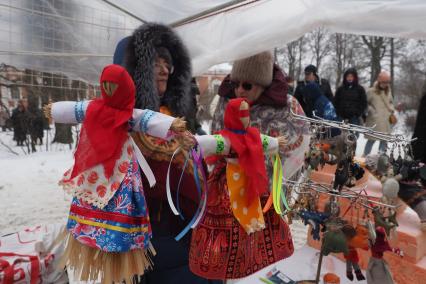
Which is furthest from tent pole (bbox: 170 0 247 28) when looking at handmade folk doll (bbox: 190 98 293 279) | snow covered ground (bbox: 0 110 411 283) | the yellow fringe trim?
snow covered ground (bbox: 0 110 411 283)

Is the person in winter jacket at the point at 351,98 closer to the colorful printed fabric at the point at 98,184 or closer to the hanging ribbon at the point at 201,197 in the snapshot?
the hanging ribbon at the point at 201,197

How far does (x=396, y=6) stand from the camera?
1.28 meters

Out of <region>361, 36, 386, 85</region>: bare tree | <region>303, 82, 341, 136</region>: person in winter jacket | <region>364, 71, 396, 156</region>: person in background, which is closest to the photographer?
<region>303, 82, 341, 136</region>: person in winter jacket

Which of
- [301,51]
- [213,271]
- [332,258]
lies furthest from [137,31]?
[301,51]

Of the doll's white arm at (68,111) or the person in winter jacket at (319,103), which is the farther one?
the person in winter jacket at (319,103)

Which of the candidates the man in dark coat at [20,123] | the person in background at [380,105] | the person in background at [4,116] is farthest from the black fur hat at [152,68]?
the person in background at [4,116]

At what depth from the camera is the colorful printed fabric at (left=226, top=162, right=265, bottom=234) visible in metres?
1.26

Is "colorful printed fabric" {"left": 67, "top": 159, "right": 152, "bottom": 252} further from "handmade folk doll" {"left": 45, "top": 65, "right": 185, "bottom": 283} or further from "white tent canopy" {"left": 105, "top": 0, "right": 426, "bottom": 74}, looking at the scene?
"white tent canopy" {"left": 105, "top": 0, "right": 426, "bottom": 74}

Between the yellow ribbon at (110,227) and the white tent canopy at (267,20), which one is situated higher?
the white tent canopy at (267,20)

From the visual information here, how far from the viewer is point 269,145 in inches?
50.6

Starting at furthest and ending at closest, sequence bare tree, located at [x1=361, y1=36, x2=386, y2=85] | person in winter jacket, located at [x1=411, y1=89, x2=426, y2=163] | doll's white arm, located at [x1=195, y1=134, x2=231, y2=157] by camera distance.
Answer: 1. bare tree, located at [x1=361, y1=36, x2=386, y2=85]
2. person in winter jacket, located at [x1=411, y1=89, x2=426, y2=163]
3. doll's white arm, located at [x1=195, y1=134, x2=231, y2=157]

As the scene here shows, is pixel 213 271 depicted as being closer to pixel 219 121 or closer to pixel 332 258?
pixel 219 121

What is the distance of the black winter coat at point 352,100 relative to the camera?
4587 millimetres

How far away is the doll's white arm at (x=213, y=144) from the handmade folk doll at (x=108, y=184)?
14 cm
